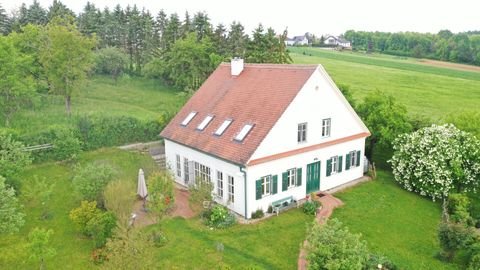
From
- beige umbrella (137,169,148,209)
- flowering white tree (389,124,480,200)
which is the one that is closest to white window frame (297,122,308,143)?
flowering white tree (389,124,480,200)

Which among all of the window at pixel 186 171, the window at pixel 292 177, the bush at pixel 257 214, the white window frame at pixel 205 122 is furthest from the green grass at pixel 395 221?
the window at pixel 186 171

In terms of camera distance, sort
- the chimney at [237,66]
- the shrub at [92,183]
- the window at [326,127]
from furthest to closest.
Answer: the chimney at [237,66] → the window at [326,127] → the shrub at [92,183]

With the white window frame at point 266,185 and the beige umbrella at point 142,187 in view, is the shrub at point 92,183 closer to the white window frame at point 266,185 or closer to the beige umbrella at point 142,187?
the beige umbrella at point 142,187

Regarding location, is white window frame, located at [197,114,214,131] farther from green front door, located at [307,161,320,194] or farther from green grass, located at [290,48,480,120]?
green grass, located at [290,48,480,120]

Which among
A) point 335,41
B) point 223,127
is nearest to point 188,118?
point 223,127

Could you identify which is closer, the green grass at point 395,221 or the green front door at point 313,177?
the green grass at point 395,221

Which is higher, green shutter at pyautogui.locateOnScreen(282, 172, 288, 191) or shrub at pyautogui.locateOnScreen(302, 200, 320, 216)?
green shutter at pyautogui.locateOnScreen(282, 172, 288, 191)

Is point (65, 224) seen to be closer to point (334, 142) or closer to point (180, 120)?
point (180, 120)
